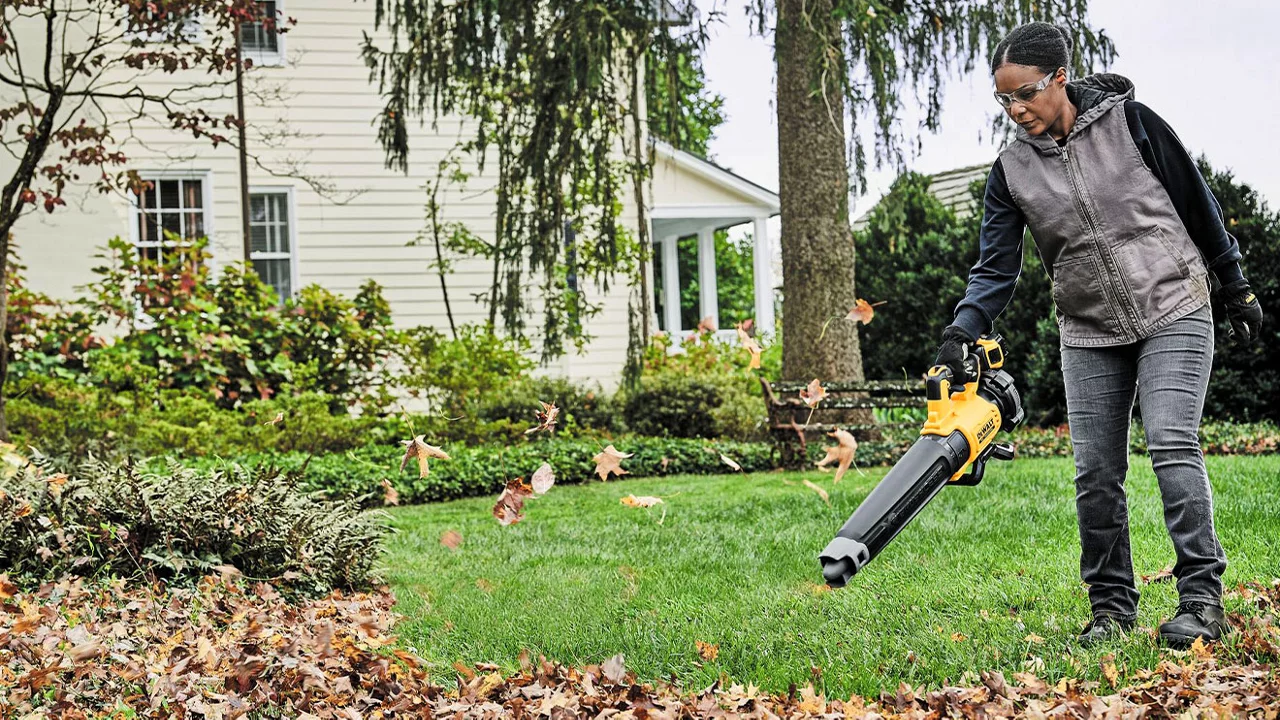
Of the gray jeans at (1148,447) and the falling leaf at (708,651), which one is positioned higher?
the gray jeans at (1148,447)

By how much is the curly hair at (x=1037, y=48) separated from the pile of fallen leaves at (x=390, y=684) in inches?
64.8

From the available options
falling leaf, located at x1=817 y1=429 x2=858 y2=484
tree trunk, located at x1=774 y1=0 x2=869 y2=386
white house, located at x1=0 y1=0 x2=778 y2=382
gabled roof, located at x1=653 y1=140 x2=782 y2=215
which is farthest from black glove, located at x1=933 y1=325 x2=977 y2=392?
gabled roof, located at x1=653 y1=140 x2=782 y2=215

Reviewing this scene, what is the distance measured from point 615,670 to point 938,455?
1.18 metres


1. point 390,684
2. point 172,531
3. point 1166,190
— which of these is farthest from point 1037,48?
point 172,531

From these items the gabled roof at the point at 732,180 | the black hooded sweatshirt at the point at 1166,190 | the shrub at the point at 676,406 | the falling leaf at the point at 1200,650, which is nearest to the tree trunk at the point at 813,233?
the shrub at the point at 676,406

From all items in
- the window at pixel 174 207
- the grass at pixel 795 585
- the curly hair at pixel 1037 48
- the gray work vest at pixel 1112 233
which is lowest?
the grass at pixel 795 585

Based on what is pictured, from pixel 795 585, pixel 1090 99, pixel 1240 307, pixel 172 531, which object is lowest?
pixel 795 585

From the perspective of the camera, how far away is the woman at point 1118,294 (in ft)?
11.0

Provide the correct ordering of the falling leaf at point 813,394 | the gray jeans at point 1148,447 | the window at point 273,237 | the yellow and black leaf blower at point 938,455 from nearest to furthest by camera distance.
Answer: the yellow and black leaf blower at point 938,455 → the gray jeans at point 1148,447 → the falling leaf at point 813,394 → the window at point 273,237

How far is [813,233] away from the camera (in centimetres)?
965

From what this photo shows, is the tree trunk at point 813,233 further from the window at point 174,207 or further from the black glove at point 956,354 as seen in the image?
the window at point 174,207

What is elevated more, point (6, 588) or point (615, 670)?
point (6, 588)

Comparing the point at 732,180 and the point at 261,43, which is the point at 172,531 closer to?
the point at 261,43

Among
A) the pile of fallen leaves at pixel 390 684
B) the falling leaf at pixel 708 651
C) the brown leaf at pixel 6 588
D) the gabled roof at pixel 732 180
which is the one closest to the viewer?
the pile of fallen leaves at pixel 390 684
